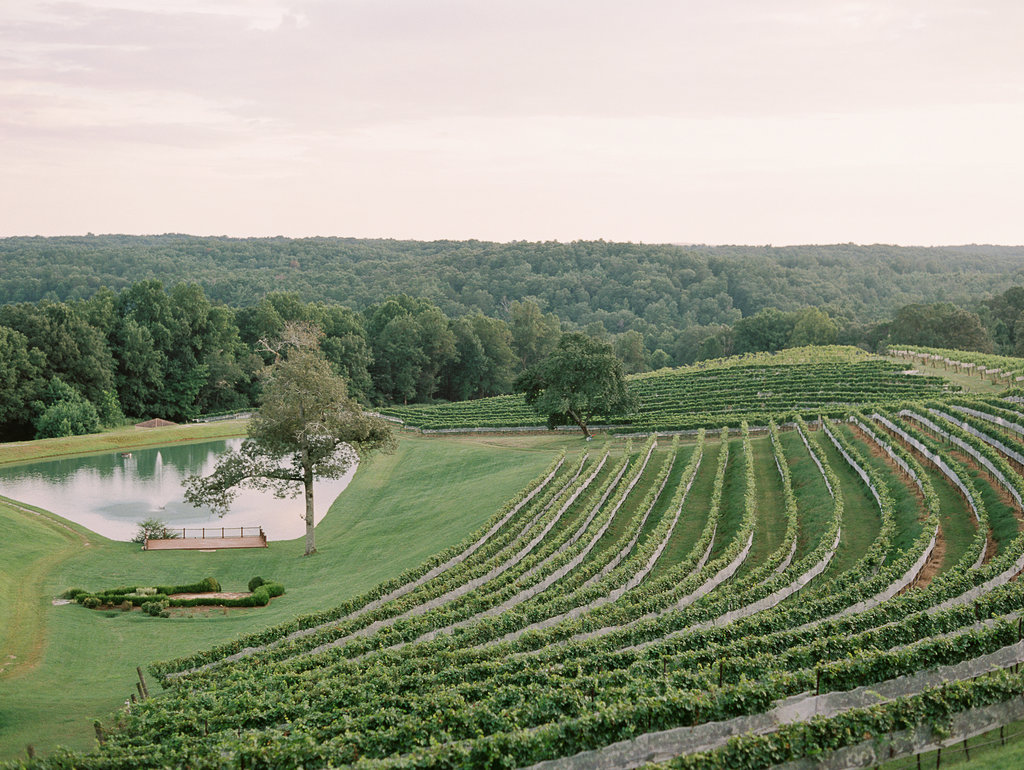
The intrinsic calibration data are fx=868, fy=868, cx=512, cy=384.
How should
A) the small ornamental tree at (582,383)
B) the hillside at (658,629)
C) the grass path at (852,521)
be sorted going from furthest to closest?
the small ornamental tree at (582,383) < the grass path at (852,521) < the hillside at (658,629)

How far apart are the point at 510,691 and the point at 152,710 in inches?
311

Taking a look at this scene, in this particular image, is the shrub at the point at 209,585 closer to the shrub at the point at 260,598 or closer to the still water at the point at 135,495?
the shrub at the point at 260,598

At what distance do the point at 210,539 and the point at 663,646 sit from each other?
28.7 meters

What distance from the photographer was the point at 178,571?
37.4 metres

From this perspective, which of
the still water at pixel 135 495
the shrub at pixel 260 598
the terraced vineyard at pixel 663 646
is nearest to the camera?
the terraced vineyard at pixel 663 646

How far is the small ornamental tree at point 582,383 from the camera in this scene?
197 feet

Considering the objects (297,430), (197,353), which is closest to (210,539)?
(297,430)

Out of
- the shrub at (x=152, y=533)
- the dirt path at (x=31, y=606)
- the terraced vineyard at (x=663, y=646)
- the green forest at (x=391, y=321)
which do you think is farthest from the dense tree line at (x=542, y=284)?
the terraced vineyard at (x=663, y=646)

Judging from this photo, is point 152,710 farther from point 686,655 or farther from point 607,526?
point 607,526

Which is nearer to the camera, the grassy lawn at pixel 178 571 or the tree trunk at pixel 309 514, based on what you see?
the grassy lawn at pixel 178 571

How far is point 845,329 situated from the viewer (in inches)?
4830

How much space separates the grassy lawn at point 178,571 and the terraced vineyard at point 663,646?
2.86 m

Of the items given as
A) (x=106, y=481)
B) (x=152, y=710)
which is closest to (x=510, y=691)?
(x=152, y=710)

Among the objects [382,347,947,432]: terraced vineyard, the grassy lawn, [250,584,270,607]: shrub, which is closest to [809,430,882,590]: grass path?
[382,347,947,432]: terraced vineyard
